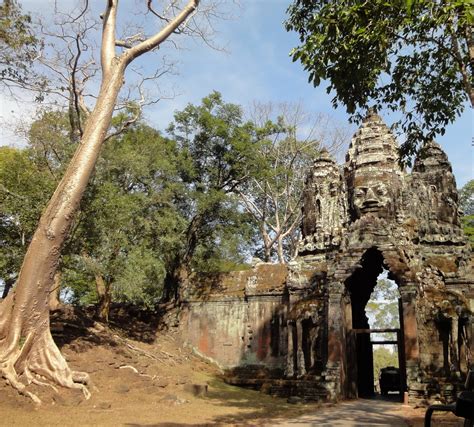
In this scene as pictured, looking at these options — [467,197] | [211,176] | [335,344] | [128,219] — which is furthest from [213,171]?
[467,197]

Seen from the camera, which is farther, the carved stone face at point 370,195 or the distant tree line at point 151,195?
the carved stone face at point 370,195

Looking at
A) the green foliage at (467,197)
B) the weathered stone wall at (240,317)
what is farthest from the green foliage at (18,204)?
the green foliage at (467,197)

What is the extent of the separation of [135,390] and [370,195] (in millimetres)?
10827

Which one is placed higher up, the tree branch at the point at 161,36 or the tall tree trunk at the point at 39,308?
the tree branch at the point at 161,36

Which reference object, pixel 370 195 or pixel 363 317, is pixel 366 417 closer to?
pixel 363 317

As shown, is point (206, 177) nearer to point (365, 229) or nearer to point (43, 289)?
point (365, 229)

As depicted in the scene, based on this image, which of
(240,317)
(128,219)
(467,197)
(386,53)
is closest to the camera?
(386,53)

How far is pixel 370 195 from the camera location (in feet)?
58.1

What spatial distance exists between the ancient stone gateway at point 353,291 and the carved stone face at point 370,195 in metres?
0.05

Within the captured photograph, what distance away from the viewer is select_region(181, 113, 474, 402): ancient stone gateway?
43.9ft

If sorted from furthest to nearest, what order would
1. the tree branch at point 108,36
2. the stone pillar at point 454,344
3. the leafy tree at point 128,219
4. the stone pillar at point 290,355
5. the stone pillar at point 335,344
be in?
the stone pillar at point 290,355 → the leafy tree at point 128,219 → the stone pillar at point 335,344 → the stone pillar at point 454,344 → the tree branch at point 108,36

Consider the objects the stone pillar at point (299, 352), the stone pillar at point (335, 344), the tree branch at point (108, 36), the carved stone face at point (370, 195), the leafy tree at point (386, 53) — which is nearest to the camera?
the leafy tree at point (386, 53)

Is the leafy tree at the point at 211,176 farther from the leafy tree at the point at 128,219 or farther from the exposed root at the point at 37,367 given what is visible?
the exposed root at the point at 37,367

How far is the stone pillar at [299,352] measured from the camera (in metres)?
15.1
